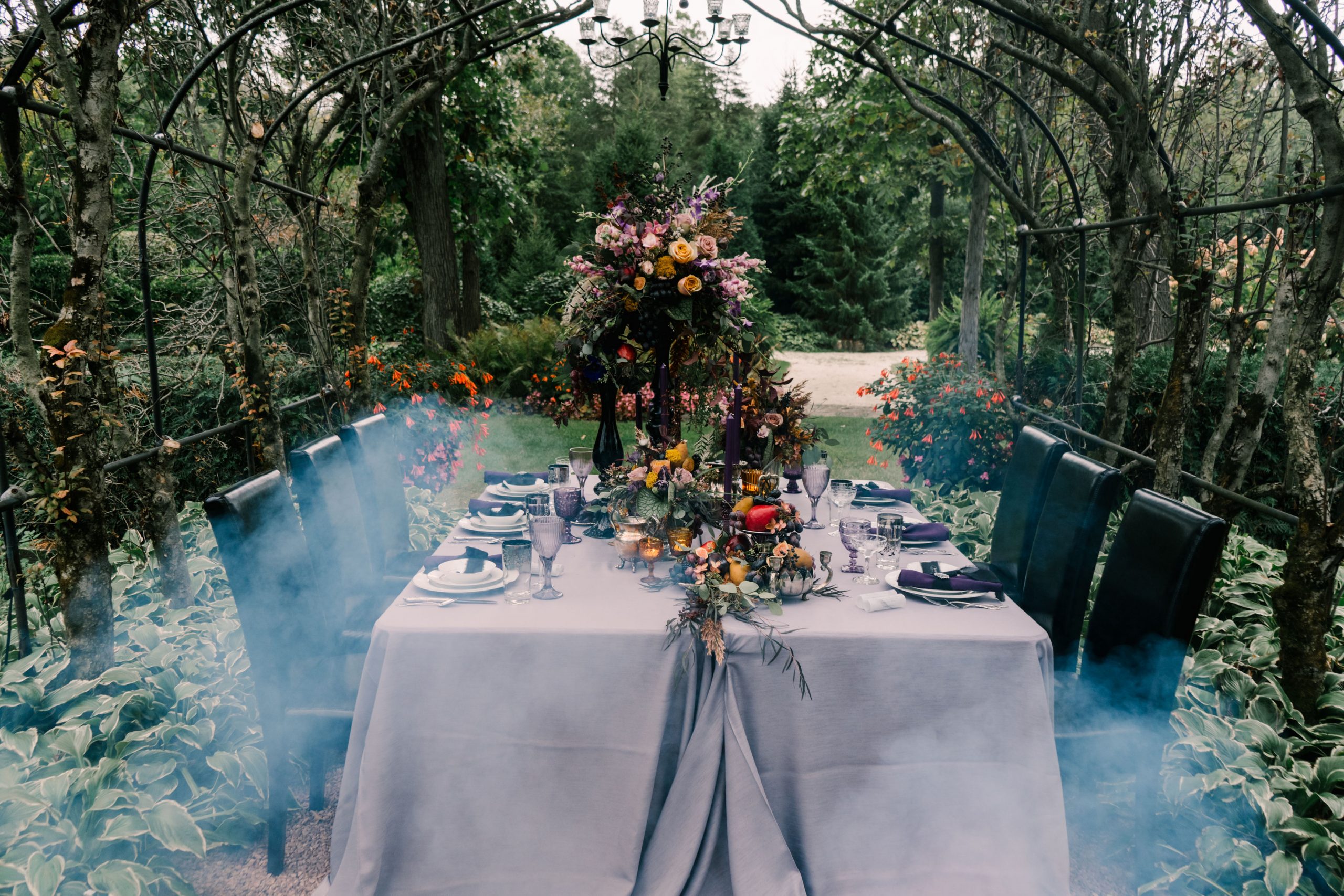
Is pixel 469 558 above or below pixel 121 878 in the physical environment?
above

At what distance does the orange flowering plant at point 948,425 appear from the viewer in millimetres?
4695

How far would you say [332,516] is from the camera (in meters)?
2.55

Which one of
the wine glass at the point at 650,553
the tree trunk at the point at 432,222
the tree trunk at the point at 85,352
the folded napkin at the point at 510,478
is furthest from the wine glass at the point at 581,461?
the tree trunk at the point at 432,222

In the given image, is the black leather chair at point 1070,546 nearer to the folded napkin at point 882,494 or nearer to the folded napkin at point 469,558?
the folded napkin at point 882,494

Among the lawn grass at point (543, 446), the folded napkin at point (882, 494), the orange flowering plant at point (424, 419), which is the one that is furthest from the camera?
the lawn grass at point (543, 446)

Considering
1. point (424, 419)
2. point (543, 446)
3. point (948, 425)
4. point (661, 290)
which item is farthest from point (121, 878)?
point (543, 446)

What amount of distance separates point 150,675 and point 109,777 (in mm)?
382

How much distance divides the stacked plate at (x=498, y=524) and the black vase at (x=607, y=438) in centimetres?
30

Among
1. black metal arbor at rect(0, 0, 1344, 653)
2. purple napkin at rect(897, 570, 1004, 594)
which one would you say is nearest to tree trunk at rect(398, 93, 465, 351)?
black metal arbor at rect(0, 0, 1344, 653)

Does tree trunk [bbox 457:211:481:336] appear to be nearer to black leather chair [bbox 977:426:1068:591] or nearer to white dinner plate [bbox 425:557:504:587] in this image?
black leather chair [bbox 977:426:1068:591]

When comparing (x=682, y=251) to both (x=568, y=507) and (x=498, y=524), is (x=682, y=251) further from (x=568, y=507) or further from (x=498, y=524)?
(x=498, y=524)

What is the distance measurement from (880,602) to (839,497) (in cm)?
68

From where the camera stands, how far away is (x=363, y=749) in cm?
188

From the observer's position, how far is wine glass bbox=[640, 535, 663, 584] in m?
2.12
